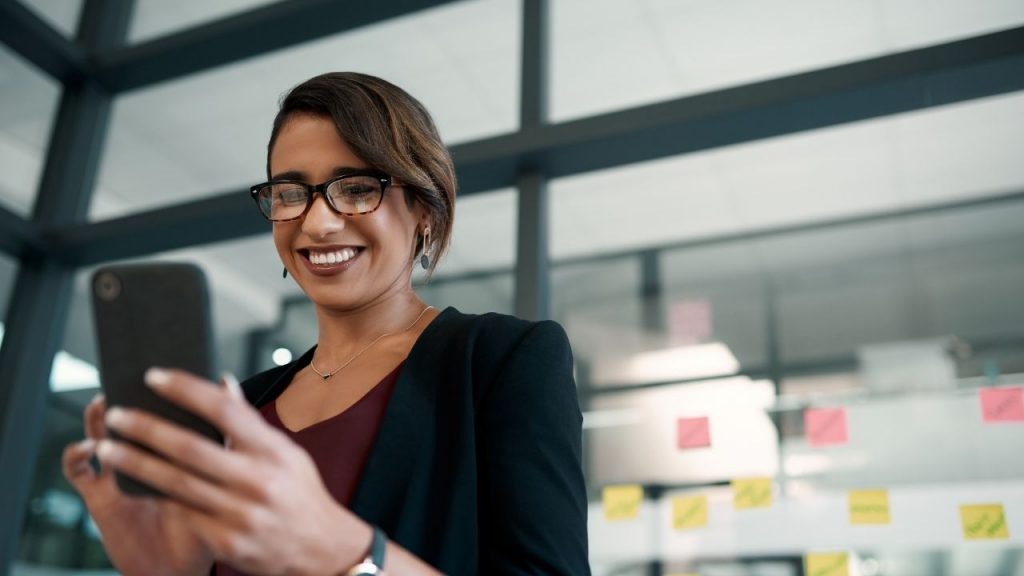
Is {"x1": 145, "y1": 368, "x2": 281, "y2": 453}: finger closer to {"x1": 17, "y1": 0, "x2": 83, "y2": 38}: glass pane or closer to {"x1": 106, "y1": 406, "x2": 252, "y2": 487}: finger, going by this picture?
{"x1": 106, "y1": 406, "x2": 252, "y2": 487}: finger

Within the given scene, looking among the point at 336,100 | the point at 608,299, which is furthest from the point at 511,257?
the point at 336,100

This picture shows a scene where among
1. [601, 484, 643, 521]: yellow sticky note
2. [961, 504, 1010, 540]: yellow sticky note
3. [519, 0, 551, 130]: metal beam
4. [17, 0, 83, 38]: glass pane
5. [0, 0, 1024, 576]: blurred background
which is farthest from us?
[17, 0, 83, 38]: glass pane

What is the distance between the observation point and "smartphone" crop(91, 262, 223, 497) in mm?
579

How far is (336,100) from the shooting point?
98 centimetres

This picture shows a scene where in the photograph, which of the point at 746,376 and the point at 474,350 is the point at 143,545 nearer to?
the point at 474,350

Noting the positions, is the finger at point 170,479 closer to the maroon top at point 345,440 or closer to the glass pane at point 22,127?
the maroon top at point 345,440

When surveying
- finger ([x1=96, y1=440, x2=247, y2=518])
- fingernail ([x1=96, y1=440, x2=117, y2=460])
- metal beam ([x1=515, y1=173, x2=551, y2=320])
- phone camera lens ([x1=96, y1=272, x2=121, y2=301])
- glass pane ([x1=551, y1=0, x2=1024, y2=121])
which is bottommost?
finger ([x1=96, y1=440, x2=247, y2=518])

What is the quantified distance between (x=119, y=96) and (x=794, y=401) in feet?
7.08

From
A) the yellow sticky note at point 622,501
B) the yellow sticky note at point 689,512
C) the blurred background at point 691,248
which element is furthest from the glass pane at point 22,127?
the yellow sticky note at point 689,512

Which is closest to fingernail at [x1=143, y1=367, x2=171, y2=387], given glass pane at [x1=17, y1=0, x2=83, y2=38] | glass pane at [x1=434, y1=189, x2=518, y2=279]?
glass pane at [x1=434, y1=189, x2=518, y2=279]

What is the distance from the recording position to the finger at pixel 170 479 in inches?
20.2

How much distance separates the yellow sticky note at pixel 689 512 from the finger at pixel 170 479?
4.89 ft

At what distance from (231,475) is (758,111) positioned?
1620 millimetres

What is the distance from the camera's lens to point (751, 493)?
1.86 meters
